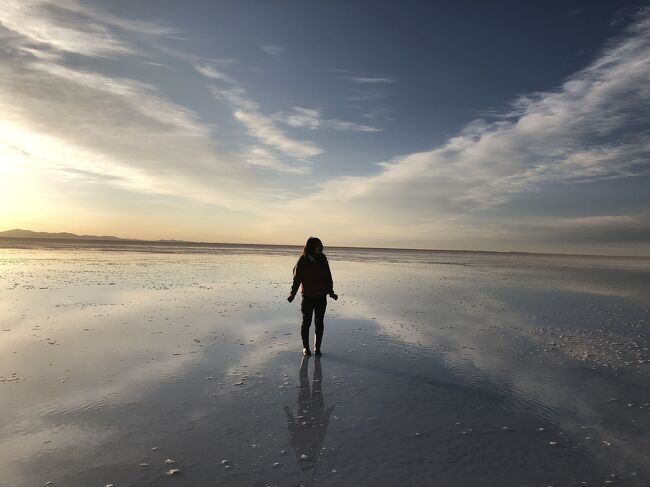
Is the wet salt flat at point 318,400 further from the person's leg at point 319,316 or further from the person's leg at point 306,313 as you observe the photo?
the person's leg at point 319,316

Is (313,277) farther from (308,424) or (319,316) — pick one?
(308,424)

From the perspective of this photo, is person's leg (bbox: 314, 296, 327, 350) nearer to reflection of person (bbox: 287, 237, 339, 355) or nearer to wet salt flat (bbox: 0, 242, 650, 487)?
reflection of person (bbox: 287, 237, 339, 355)

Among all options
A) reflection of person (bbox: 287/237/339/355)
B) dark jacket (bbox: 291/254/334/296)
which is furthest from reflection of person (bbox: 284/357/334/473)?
dark jacket (bbox: 291/254/334/296)

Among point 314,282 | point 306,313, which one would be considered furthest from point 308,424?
point 314,282

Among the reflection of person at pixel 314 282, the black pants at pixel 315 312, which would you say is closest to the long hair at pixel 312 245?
the reflection of person at pixel 314 282

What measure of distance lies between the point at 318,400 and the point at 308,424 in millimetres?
859

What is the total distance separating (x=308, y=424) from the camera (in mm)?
5359

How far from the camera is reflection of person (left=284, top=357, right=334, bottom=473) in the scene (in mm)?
4572

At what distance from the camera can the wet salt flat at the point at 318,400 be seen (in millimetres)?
4348

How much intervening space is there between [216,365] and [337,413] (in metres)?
3.00

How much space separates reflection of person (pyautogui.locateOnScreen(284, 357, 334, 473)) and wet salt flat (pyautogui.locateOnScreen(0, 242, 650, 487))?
2 cm

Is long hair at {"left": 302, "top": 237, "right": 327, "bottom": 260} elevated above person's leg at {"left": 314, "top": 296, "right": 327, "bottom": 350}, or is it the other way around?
long hair at {"left": 302, "top": 237, "right": 327, "bottom": 260}

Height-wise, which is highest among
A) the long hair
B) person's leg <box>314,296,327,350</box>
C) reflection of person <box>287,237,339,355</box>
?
the long hair

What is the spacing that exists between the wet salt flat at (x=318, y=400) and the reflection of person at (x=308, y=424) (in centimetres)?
2
